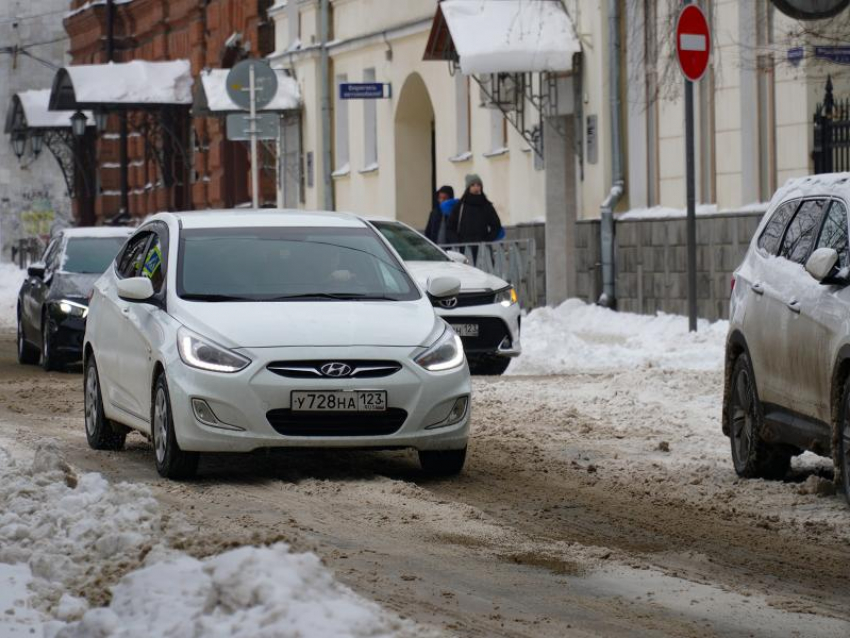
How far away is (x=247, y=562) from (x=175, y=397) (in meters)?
4.16

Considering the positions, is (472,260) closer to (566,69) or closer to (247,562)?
(566,69)

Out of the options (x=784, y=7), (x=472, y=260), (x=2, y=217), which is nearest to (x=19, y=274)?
(x=2, y=217)

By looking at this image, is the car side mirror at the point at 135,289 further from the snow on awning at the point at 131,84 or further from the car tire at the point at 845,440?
the snow on awning at the point at 131,84

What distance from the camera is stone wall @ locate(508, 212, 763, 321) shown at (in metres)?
24.1

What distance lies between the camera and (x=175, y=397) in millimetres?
10992

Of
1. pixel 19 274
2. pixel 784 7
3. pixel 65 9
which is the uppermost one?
pixel 65 9

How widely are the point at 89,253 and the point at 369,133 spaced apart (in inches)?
680

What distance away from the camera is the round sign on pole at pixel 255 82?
2820 cm

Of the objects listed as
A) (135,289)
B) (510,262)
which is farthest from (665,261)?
(135,289)

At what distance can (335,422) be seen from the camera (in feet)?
35.9

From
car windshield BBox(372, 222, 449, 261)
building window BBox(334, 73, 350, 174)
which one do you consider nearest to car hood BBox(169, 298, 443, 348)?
car windshield BBox(372, 222, 449, 261)

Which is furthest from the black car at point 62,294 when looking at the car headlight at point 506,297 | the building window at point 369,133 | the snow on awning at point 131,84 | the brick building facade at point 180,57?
the snow on awning at point 131,84

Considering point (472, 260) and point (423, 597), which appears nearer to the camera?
point (423, 597)

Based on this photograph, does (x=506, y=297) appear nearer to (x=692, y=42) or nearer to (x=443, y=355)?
(x=692, y=42)
